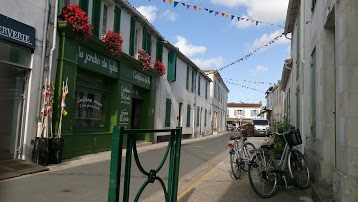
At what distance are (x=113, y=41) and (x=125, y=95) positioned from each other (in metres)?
2.91

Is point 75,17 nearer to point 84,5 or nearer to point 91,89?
point 84,5

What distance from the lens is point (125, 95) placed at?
15273mm

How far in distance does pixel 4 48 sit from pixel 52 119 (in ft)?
8.69

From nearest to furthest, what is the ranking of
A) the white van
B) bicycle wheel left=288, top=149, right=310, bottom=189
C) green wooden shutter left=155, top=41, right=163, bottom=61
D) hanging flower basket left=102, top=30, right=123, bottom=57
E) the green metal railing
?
1. the green metal railing
2. bicycle wheel left=288, top=149, right=310, bottom=189
3. hanging flower basket left=102, top=30, right=123, bottom=57
4. green wooden shutter left=155, top=41, right=163, bottom=61
5. the white van

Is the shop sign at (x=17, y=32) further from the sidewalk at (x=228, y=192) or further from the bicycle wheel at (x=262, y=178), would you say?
the bicycle wheel at (x=262, y=178)

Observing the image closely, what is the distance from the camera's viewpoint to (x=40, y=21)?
958 cm

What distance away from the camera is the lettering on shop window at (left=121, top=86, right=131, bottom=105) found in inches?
588

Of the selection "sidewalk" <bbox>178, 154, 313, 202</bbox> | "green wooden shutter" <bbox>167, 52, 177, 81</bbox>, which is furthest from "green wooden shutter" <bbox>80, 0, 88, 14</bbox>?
"green wooden shutter" <bbox>167, 52, 177, 81</bbox>

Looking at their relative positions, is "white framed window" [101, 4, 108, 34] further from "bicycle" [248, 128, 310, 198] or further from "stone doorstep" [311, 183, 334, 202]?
"stone doorstep" [311, 183, 334, 202]

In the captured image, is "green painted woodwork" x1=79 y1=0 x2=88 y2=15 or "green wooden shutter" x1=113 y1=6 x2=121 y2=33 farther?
"green wooden shutter" x1=113 y1=6 x2=121 y2=33

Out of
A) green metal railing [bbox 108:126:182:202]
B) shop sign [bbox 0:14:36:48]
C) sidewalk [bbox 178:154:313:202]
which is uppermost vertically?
shop sign [bbox 0:14:36:48]

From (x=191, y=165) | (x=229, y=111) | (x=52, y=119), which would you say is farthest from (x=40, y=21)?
(x=229, y=111)

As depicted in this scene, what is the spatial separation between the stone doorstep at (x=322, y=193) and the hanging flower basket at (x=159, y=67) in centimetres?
1300

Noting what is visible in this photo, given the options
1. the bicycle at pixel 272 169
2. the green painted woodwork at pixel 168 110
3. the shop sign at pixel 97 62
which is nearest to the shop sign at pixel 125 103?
the shop sign at pixel 97 62
